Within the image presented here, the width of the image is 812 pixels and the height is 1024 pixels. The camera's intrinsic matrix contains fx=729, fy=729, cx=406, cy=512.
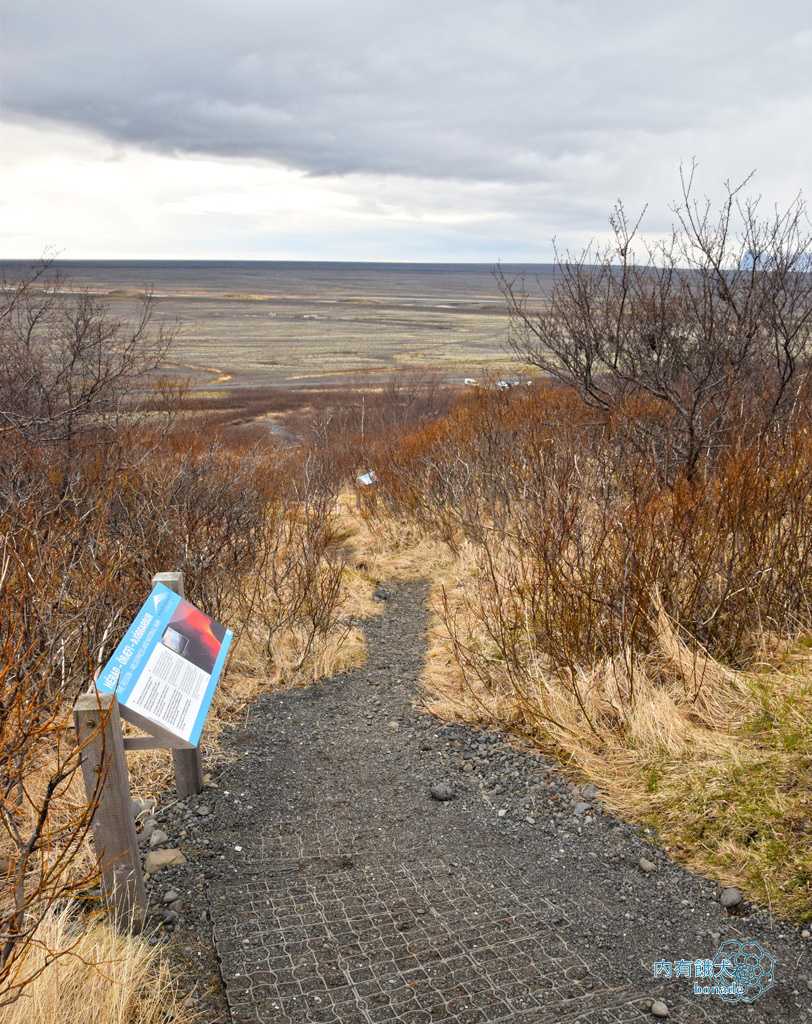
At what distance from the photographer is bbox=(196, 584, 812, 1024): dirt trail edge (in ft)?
Answer: 7.85

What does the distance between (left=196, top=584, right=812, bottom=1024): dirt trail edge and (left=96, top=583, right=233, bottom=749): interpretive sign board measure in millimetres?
834

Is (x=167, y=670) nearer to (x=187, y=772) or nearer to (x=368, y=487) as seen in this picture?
(x=187, y=772)

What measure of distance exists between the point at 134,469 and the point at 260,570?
6.13 ft

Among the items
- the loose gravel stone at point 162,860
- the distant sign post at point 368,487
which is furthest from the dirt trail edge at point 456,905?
the distant sign post at point 368,487

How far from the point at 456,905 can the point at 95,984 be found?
132 cm

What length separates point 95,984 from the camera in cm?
220

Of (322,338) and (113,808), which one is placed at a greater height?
(322,338)

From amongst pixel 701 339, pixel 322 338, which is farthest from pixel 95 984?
pixel 322 338

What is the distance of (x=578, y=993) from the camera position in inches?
94.7

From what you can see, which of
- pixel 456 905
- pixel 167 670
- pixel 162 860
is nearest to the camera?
pixel 167 670

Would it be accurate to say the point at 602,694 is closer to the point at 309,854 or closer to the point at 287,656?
the point at 309,854

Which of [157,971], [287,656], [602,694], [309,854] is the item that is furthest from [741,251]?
[157,971]

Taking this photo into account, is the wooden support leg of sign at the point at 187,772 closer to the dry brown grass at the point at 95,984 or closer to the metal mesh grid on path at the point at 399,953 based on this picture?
the metal mesh grid on path at the point at 399,953

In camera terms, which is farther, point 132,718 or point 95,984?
point 132,718
